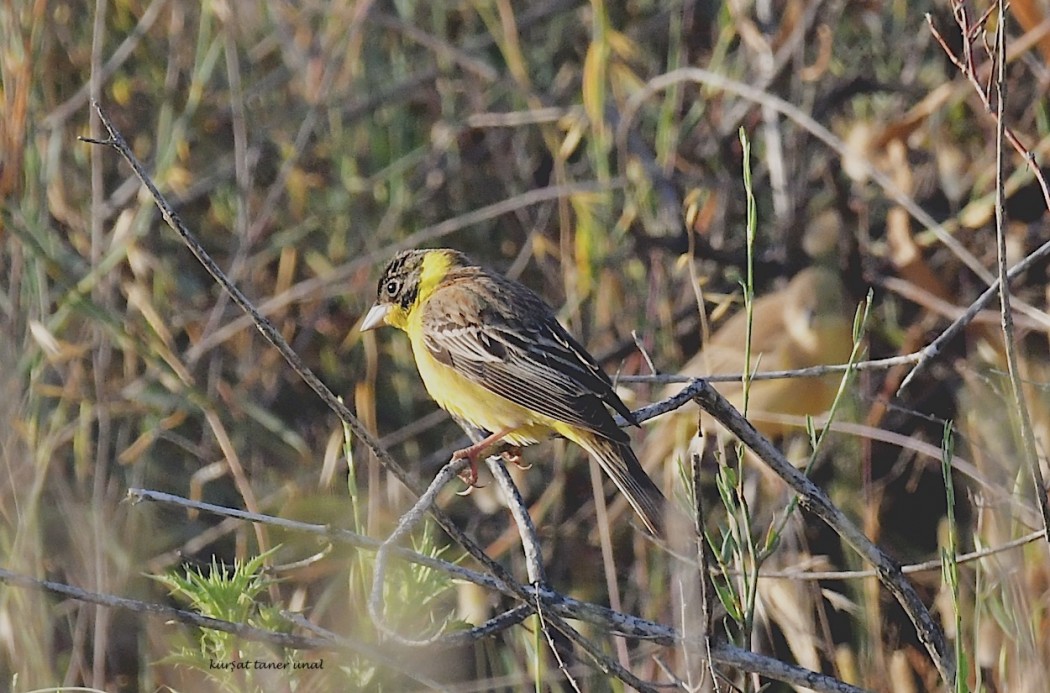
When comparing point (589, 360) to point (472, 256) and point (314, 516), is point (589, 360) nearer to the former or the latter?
point (314, 516)

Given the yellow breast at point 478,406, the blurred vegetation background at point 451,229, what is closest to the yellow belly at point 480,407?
the yellow breast at point 478,406

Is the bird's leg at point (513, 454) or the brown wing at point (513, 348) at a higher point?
the brown wing at point (513, 348)

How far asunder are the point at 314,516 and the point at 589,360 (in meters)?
1.36

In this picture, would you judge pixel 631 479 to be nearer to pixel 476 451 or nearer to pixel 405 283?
pixel 476 451

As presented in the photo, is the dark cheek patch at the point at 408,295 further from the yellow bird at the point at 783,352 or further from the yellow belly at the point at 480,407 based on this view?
the yellow bird at the point at 783,352

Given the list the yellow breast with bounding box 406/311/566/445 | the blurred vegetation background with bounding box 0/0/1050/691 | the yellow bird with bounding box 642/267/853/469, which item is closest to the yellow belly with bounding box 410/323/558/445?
the yellow breast with bounding box 406/311/566/445

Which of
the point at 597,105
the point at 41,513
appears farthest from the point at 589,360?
the point at 41,513

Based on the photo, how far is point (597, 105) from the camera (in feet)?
15.7

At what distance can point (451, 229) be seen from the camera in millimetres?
5016

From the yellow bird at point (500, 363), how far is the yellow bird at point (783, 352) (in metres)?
0.89

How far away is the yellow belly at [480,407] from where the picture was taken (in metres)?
3.83

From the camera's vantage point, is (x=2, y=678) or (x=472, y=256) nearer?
(x=2, y=678)

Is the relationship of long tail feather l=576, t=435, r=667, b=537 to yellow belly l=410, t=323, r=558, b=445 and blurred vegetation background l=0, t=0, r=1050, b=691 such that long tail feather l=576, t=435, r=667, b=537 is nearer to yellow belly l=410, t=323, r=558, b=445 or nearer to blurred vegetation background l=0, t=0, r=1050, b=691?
yellow belly l=410, t=323, r=558, b=445

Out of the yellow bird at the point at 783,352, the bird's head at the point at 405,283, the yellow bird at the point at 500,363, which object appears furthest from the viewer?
the yellow bird at the point at 783,352
